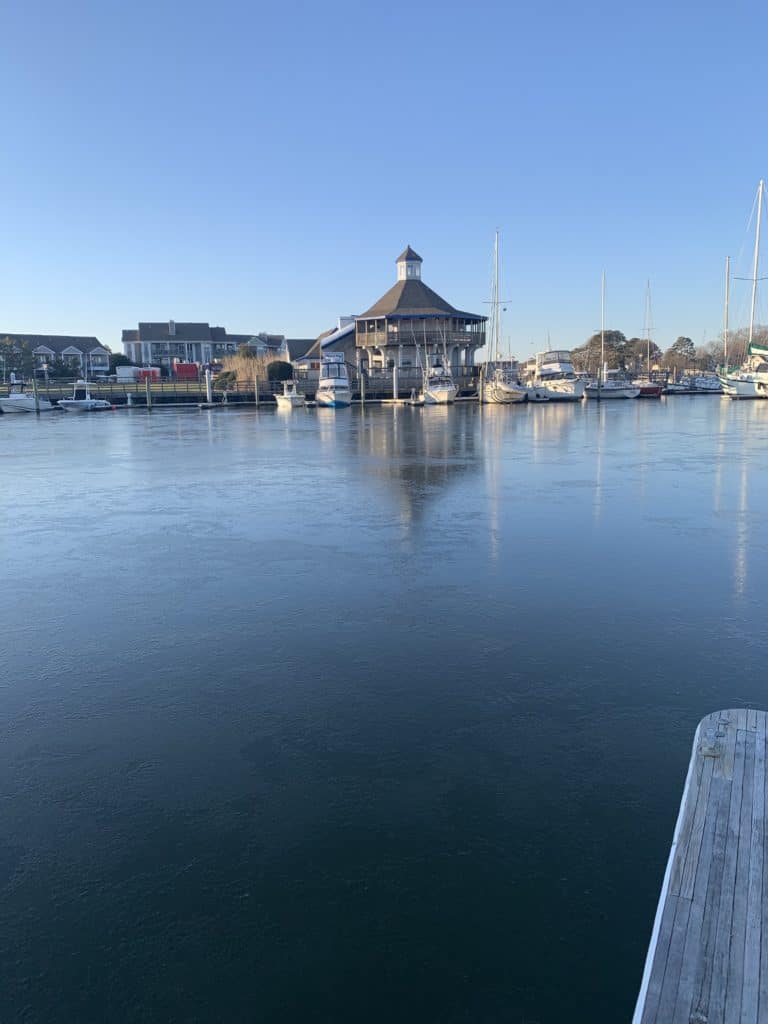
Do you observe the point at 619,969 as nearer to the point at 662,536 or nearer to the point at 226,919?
the point at 226,919

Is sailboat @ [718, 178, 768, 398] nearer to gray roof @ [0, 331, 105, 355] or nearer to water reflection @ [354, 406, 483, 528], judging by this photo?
water reflection @ [354, 406, 483, 528]

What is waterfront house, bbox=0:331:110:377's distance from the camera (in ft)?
357

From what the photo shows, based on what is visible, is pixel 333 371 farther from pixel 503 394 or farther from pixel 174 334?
pixel 174 334

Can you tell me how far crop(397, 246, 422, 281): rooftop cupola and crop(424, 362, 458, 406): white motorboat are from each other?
2166cm

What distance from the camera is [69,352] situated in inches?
4461

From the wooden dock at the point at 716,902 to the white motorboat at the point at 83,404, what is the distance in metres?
74.3

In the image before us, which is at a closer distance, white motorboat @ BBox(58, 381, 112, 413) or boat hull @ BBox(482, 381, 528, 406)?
boat hull @ BBox(482, 381, 528, 406)

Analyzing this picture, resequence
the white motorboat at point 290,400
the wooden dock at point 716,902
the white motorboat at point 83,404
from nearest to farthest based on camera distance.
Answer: the wooden dock at point 716,902
the white motorboat at point 290,400
the white motorboat at point 83,404

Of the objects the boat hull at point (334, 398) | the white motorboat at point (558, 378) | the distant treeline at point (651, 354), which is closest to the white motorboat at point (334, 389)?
the boat hull at point (334, 398)

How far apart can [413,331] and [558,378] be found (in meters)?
16.1

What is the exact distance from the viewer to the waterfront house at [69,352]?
10888 cm

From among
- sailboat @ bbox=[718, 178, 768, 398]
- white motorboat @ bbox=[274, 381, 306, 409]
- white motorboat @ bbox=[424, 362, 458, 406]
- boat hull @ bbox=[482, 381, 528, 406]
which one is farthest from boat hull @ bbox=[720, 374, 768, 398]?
white motorboat @ bbox=[274, 381, 306, 409]

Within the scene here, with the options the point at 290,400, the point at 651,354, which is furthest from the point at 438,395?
the point at 651,354

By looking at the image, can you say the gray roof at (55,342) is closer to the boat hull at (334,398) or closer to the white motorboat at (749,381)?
the boat hull at (334,398)
